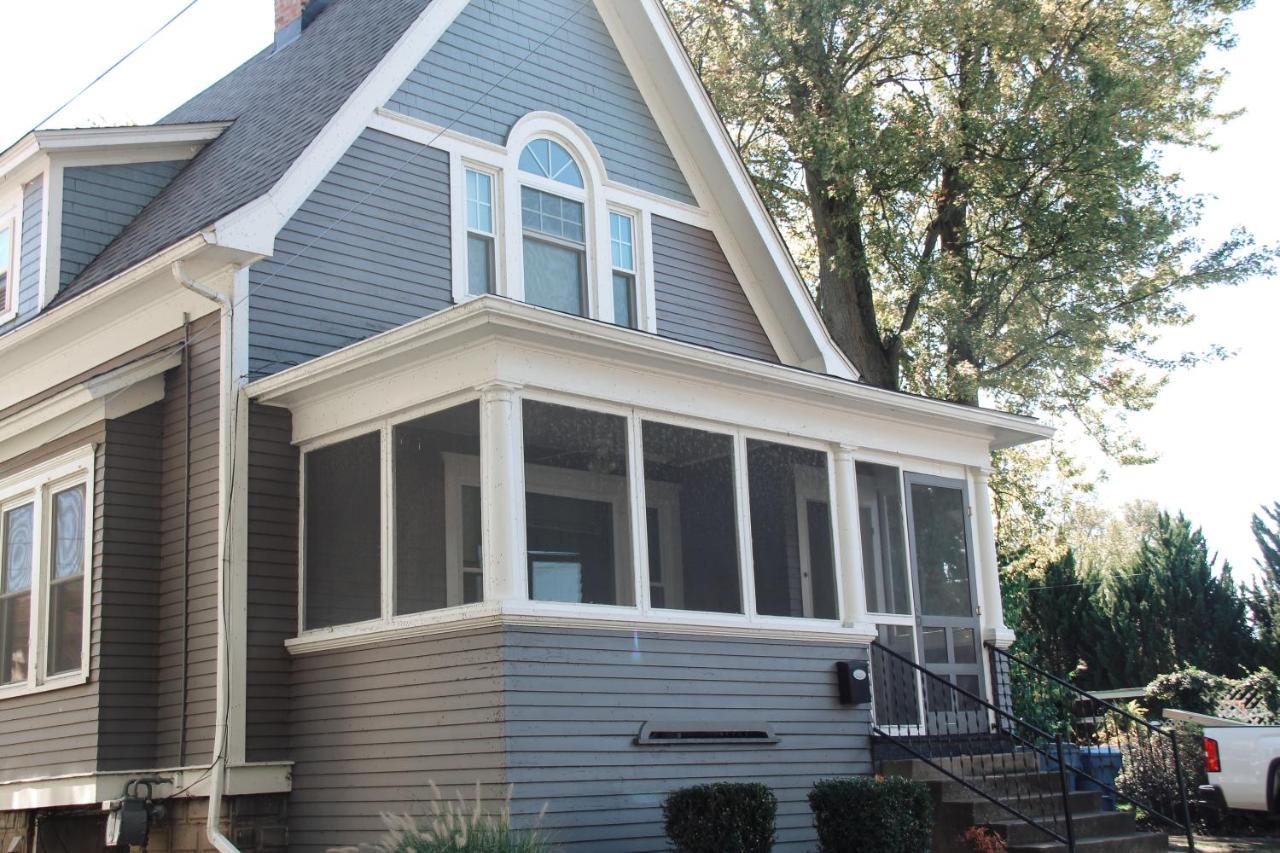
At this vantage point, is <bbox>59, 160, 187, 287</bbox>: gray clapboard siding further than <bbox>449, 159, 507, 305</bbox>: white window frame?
Yes

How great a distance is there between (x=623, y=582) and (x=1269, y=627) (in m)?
21.1

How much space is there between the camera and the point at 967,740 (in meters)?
12.5

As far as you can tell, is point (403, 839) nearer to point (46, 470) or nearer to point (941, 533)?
point (46, 470)

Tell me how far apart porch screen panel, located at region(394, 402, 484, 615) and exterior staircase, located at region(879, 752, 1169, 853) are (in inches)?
166

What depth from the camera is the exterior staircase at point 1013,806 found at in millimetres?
10953

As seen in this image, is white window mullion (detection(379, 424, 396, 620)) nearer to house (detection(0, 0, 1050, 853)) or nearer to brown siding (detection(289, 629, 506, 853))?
house (detection(0, 0, 1050, 853))

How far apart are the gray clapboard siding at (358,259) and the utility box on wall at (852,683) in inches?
190

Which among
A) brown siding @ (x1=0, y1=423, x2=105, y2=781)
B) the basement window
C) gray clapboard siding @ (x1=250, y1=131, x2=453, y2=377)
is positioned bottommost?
the basement window

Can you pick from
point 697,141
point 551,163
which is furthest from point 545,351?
point 697,141

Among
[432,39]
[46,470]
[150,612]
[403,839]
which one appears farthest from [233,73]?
[403,839]

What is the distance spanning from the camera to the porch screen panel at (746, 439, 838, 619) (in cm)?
1150

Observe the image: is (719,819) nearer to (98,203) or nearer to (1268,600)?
(98,203)

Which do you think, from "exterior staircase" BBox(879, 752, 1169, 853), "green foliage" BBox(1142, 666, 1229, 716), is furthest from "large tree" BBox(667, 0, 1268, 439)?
"exterior staircase" BBox(879, 752, 1169, 853)

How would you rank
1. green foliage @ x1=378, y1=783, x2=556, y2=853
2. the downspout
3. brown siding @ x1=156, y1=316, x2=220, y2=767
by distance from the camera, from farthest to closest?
brown siding @ x1=156, y1=316, x2=220, y2=767, the downspout, green foliage @ x1=378, y1=783, x2=556, y2=853
